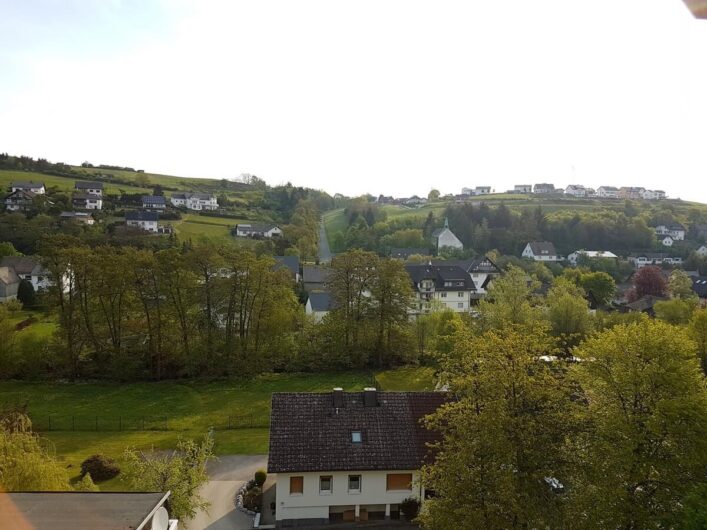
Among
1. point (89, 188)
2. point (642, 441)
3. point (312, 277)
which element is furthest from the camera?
point (89, 188)

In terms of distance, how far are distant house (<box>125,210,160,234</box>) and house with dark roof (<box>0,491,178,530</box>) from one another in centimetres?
7597

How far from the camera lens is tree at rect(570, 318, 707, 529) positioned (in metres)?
13.7

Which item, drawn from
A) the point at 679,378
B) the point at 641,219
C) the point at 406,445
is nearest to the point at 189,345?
the point at 406,445

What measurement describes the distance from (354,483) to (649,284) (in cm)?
6342

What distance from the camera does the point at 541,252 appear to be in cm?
9562

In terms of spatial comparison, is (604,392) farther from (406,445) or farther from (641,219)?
(641,219)

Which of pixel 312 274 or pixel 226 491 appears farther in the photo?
pixel 312 274

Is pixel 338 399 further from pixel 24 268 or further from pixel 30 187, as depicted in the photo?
pixel 30 187

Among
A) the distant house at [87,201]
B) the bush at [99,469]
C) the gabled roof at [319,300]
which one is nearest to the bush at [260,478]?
the bush at [99,469]

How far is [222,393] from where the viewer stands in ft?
121

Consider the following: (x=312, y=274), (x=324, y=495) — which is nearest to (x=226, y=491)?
(x=324, y=495)

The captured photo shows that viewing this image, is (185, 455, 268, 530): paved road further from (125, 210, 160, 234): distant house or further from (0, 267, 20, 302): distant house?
(125, 210, 160, 234): distant house

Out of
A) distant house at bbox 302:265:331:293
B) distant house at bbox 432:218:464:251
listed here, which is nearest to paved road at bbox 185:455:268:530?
distant house at bbox 302:265:331:293

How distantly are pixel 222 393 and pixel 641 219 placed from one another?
333 feet
